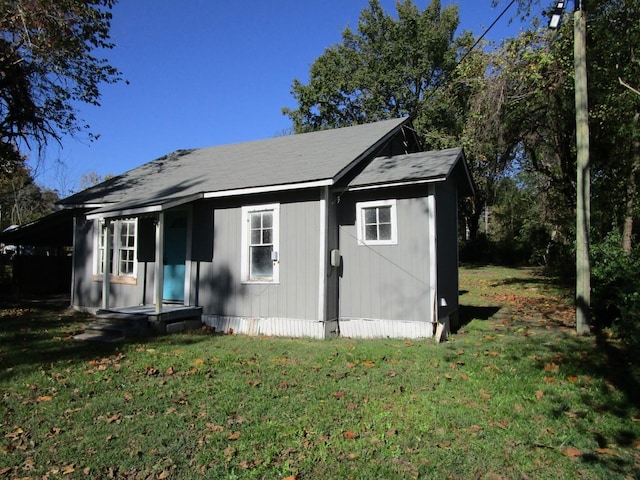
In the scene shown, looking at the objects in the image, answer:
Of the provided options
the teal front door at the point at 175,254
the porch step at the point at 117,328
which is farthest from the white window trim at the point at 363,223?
the porch step at the point at 117,328

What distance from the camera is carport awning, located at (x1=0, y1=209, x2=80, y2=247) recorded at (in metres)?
14.6

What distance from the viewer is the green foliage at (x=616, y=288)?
7.68 m

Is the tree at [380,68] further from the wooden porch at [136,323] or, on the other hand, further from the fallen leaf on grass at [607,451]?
the fallen leaf on grass at [607,451]

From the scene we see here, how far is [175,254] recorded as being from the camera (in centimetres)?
1184

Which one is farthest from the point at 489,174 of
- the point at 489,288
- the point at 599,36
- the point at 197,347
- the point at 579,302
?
the point at 197,347

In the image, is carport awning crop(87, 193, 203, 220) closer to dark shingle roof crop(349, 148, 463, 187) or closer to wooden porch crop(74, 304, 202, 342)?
wooden porch crop(74, 304, 202, 342)

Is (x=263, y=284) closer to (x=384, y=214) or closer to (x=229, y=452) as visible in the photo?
(x=384, y=214)

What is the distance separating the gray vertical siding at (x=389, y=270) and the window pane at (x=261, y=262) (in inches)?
63.1

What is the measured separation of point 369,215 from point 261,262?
260cm

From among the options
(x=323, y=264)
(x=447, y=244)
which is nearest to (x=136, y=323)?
(x=323, y=264)

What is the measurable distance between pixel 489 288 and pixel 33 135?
17.7 meters

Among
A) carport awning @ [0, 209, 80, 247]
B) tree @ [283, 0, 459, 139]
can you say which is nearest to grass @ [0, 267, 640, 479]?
carport awning @ [0, 209, 80, 247]

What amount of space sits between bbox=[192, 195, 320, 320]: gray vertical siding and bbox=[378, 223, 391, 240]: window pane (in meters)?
1.30

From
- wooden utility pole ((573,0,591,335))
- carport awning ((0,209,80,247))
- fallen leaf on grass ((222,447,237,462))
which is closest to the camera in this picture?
fallen leaf on grass ((222,447,237,462))
